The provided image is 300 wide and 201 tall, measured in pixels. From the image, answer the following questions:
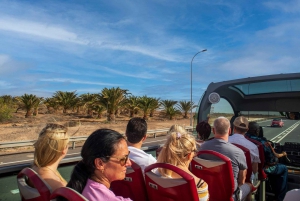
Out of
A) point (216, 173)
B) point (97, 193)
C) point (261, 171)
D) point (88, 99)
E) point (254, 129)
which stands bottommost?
point (261, 171)

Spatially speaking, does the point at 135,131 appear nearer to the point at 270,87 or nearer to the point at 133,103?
the point at 270,87

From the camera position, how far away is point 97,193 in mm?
1652

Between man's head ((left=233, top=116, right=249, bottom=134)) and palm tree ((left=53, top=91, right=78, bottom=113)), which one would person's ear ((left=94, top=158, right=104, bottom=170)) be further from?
palm tree ((left=53, top=91, right=78, bottom=113))

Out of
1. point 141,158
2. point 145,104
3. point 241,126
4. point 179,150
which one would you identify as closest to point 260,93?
point 241,126

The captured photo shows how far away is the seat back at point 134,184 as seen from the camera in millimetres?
2498

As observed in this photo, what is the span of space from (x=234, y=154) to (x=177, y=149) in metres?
1.15

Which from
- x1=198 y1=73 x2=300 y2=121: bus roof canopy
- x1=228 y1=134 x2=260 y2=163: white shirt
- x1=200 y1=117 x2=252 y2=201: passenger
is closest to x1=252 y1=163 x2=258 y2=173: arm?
x1=228 y1=134 x2=260 y2=163: white shirt

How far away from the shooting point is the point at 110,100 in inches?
1368

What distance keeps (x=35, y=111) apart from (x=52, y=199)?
4027 centimetres

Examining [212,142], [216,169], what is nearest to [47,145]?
[216,169]

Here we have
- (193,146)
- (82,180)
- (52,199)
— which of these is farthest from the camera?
(193,146)

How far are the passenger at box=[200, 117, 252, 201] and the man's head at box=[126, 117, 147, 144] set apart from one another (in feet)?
2.77

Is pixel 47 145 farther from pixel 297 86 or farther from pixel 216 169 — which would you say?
pixel 297 86

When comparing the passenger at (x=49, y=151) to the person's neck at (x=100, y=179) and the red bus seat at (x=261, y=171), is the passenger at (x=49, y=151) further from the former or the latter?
the red bus seat at (x=261, y=171)
